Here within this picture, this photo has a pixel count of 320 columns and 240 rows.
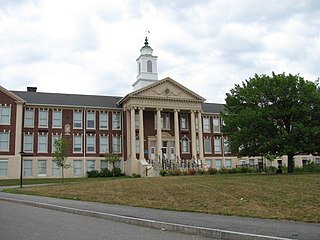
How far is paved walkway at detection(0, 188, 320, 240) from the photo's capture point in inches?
390

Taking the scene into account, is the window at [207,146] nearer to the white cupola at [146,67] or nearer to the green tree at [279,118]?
the white cupola at [146,67]

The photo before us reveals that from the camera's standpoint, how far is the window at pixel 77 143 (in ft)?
170

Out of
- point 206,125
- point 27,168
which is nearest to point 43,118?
point 27,168

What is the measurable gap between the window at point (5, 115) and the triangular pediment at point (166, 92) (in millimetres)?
13874

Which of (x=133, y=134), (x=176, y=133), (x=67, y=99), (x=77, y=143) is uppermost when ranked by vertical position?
(x=67, y=99)

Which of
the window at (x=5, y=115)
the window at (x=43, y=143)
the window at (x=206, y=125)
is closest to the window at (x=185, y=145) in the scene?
the window at (x=206, y=125)

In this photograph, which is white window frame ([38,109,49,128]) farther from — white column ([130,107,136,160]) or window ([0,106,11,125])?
white column ([130,107,136,160])

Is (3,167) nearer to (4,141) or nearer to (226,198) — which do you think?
(4,141)

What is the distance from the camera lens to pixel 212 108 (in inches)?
2429

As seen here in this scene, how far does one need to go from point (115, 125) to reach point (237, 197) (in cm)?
3728

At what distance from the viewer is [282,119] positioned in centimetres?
3512

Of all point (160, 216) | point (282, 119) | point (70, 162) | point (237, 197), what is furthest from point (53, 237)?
point (70, 162)

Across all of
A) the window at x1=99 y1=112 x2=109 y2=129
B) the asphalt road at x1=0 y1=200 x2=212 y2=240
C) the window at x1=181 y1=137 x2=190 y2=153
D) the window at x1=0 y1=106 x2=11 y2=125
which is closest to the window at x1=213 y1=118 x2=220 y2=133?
the window at x1=181 y1=137 x2=190 y2=153

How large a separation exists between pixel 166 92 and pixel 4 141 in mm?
20343
